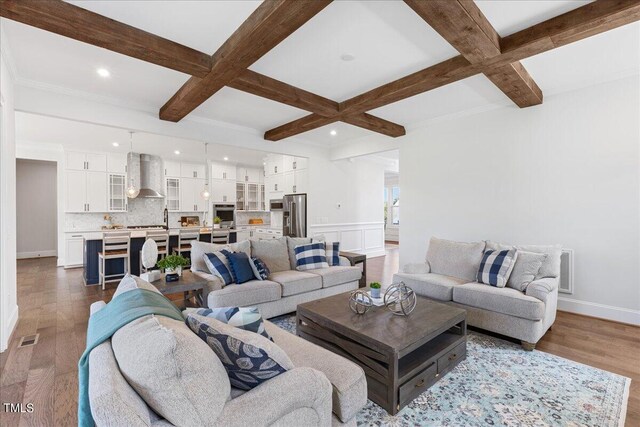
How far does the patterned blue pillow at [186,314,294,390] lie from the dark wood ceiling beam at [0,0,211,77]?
249cm

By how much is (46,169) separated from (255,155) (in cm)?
576

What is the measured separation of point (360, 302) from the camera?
8.19ft

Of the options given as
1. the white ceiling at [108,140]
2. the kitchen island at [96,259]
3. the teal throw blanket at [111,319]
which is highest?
the white ceiling at [108,140]

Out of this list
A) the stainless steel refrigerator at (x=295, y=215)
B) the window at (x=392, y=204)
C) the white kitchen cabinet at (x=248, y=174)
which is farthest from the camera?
the window at (x=392, y=204)

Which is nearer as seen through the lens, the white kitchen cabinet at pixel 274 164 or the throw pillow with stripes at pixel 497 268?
the throw pillow with stripes at pixel 497 268

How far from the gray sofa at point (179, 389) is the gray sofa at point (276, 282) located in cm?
195

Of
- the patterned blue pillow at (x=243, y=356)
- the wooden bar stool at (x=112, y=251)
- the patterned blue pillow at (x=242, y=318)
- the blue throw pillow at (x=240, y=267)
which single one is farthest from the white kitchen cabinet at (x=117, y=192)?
the patterned blue pillow at (x=243, y=356)

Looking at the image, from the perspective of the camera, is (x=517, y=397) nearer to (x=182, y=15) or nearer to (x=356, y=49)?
(x=356, y=49)

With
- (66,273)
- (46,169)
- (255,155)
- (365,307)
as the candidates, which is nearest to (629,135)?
(365,307)

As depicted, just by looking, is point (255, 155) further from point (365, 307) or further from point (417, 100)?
point (365, 307)

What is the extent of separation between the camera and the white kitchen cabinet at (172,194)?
838 centimetres

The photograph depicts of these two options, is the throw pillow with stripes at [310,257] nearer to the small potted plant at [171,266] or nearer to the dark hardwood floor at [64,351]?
the small potted plant at [171,266]

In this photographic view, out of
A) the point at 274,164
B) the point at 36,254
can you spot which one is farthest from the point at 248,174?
the point at 36,254

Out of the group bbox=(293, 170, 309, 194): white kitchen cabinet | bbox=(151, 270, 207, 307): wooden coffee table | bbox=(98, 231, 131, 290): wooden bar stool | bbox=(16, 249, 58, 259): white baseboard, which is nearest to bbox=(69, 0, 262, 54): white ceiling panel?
bbox=(151, 270, 207, 307): wooden coffee table
